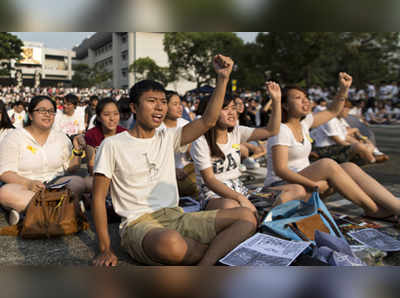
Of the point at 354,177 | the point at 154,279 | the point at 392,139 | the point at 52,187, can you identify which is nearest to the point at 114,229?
the point at 52,187

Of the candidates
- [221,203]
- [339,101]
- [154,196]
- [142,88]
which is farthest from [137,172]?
[339,101]

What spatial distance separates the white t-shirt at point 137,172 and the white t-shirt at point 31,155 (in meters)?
1.56

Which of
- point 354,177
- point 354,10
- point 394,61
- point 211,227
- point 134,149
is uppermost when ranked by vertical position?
point 394,61

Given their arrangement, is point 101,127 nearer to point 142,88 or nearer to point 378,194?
point 142,88

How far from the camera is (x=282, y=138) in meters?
3.23

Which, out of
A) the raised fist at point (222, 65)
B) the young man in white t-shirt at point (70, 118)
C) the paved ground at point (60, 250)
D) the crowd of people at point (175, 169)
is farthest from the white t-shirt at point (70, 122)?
the raised fist at point (222, 65)

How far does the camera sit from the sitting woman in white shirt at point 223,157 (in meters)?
2.88

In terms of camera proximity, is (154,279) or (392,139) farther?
(392,139)

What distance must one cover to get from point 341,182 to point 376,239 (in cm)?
60

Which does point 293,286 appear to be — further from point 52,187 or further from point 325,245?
point 52,187

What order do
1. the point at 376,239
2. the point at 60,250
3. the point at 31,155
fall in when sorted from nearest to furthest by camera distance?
the point at 376,239, the point at 60,250, the point at 31,155

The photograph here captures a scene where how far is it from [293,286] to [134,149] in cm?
186

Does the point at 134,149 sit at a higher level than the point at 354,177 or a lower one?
higher

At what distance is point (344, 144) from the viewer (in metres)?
5.63
